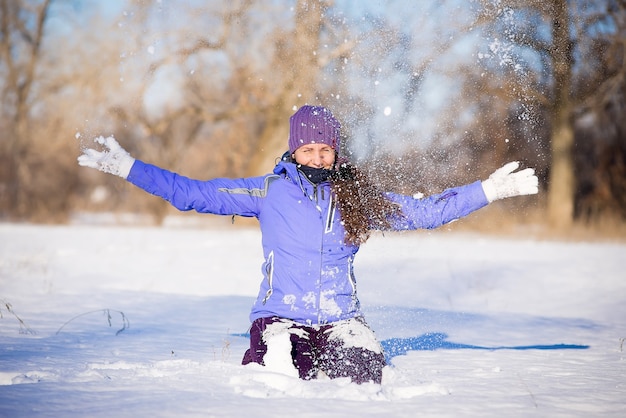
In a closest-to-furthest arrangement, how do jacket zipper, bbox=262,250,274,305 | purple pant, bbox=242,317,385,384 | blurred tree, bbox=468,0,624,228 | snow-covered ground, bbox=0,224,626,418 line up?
snow-covered ground, bbox=0,224,626,418, purple pant, bbox=242,317,385,384, jacket zipper, bbox=262,250,274,305, blurred tree, bbox=468,0,624,228

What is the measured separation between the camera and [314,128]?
11.9 ft

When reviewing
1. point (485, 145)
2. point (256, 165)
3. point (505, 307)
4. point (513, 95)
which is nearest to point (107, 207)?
point (256, 165)

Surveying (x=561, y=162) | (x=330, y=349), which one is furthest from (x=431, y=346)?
(x=561, y=162)

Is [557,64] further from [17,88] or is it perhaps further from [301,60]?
[17,88]

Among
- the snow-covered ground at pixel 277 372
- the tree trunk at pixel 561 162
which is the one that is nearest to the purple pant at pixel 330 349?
the snow-covered ground at pixel 277 372

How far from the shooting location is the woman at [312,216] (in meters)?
3.32

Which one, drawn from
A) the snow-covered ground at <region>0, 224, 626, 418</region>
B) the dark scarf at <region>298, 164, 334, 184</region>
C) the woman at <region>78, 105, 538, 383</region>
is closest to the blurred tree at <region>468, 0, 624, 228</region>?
the snow-covered ground at <region>0, 224, 626, 418</region>

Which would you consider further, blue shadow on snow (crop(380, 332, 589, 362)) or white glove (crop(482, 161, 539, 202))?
blue shadow on snow (crop(380, 332, 589, 362))

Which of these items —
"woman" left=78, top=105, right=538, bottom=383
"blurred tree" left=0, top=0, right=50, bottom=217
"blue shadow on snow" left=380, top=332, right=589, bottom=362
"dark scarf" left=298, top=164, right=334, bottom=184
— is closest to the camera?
"woman" left=78, top=105, right=538, bottom=383

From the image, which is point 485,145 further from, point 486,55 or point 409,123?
point 409,123

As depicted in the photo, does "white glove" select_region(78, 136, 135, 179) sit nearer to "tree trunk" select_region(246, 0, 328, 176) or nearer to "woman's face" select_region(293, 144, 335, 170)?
"woman's face" select_region(293, 144, 335, 170)

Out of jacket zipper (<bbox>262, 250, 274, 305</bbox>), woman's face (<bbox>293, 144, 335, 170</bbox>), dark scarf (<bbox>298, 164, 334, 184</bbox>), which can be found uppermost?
woman's face (<bbox>293, 144, 335, 170</bbox>)

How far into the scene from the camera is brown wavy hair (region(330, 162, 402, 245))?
3.46m

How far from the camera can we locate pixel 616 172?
18.1m
